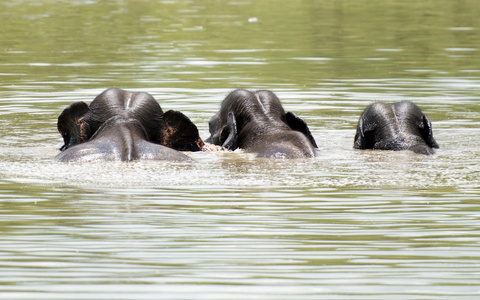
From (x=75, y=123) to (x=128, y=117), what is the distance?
0.71 m

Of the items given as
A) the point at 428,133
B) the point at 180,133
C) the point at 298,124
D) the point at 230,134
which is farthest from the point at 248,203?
the point at 428,133

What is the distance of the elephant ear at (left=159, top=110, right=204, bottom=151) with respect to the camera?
12844 millimetres

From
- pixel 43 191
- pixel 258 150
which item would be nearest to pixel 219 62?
pixel 258 150

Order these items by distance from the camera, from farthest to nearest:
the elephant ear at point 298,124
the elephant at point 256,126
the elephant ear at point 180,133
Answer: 1. the elephant ear at point 298,124
2. the elephant ear at point 180,133
3. the elephant at point 256,126

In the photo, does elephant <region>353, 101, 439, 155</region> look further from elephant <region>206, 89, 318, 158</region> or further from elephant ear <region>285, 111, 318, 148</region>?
elephant <region>206, 89, 318, 158</region>

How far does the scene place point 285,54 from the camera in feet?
87.8

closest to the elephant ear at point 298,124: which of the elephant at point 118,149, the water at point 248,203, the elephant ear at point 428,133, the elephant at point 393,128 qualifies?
the water at point 248,203

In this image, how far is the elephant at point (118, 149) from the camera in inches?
439

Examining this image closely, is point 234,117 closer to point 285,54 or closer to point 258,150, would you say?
point 258,150

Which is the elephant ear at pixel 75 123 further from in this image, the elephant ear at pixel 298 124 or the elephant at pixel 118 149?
the elephant ear at pixel 298 124

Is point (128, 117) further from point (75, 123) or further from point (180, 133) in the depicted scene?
point (180, 133)

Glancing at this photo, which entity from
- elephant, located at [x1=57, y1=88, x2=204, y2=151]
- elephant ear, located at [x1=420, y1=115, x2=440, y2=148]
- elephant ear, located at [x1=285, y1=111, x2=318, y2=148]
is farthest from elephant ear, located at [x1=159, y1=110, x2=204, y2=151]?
elephant ear, located at [x1=420, y1=115, x2=440, y2=148]

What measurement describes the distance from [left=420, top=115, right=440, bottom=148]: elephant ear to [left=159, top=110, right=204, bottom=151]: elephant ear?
116 inches

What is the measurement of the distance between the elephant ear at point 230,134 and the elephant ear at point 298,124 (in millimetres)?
727
